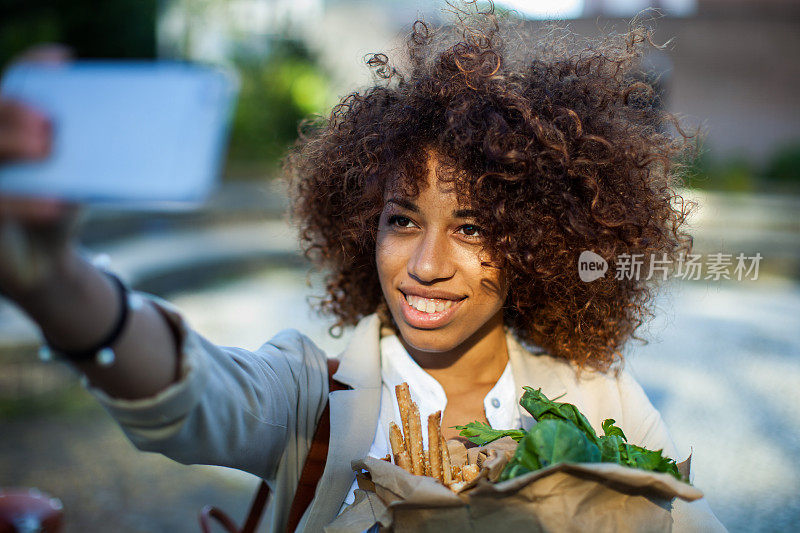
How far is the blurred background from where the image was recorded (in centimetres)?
378

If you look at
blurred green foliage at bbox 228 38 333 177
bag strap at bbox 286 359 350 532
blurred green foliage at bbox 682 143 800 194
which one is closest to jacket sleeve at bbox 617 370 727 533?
bag strap at bbox 286 359 350 532

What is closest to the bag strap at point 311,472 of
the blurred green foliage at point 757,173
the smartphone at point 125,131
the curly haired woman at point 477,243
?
the curly haired woman at point 477,243

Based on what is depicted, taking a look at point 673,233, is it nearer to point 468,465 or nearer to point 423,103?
point 423,103

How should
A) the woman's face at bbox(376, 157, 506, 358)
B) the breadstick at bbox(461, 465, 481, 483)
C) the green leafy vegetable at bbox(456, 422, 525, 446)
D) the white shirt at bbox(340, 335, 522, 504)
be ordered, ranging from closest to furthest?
the breadstick at bbox(461, 465, 481, 483) → the green leafy vegetable at bbox(456, 422, 525, 446) → the woman's face at bbox(376, 157, 506, 358) → the white shirt at bbox(340, 335, 522, 504)

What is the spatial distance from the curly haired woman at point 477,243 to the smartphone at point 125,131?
553mm

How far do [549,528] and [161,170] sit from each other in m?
0.95

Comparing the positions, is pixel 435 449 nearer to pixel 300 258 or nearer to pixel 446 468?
pixel 446 468

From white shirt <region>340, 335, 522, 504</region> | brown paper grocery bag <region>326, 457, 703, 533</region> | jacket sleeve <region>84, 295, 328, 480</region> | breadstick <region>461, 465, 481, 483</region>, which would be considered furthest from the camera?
white shirt <region>340, 335, 522, 504</region>

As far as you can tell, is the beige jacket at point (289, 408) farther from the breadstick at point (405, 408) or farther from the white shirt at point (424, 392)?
the breadstick at point (405, 408)

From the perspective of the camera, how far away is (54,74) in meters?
0.90

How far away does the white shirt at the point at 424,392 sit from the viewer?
1878 mm

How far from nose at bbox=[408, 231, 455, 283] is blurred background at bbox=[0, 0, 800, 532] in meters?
0.75

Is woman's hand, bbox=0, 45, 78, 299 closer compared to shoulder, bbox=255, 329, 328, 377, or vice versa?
woman's hand, bbox=0, 45, 78, 299

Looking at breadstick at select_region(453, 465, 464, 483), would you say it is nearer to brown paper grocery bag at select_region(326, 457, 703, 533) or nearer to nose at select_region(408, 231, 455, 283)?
brown paper grocery bag at select_region(326, 457, 703, 533)
